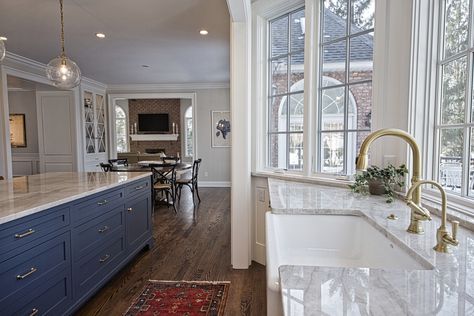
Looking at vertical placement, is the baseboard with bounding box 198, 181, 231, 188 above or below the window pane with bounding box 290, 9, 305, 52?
below

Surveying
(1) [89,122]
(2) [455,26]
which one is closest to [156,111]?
(1) [89,122]

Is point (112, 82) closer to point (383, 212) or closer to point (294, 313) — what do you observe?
point (383, 212)

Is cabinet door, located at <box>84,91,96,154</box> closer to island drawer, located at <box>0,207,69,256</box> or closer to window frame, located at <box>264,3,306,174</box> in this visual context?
window frame, located at <box>264,3,306,174</box>

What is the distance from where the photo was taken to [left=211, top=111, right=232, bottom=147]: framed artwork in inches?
309

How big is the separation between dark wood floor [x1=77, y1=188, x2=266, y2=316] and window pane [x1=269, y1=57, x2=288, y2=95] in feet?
5.94

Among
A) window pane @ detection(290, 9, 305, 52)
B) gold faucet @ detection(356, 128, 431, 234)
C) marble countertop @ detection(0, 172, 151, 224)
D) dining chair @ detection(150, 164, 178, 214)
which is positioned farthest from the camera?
dining chair @ detection(150, 164, 178, 214)

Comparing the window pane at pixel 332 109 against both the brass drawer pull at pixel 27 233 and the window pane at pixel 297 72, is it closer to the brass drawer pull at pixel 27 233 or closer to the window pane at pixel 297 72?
the window pane at pixel 297 72

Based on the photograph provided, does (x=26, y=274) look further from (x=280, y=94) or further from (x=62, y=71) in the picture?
(x=280, y=94)

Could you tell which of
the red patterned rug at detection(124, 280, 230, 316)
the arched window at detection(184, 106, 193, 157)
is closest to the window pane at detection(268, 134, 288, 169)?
the red patterned rug at detection(124, 280, 230, 316)

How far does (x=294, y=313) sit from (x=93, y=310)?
2179mm

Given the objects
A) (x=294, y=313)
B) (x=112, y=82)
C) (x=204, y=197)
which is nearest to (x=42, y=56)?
(x=112, y=82)

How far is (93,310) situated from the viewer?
2.22 metres

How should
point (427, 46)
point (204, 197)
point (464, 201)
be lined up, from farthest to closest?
point (204, 197)
point (427, 46)
point (464, 201)

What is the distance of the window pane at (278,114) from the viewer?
2.94 metres
